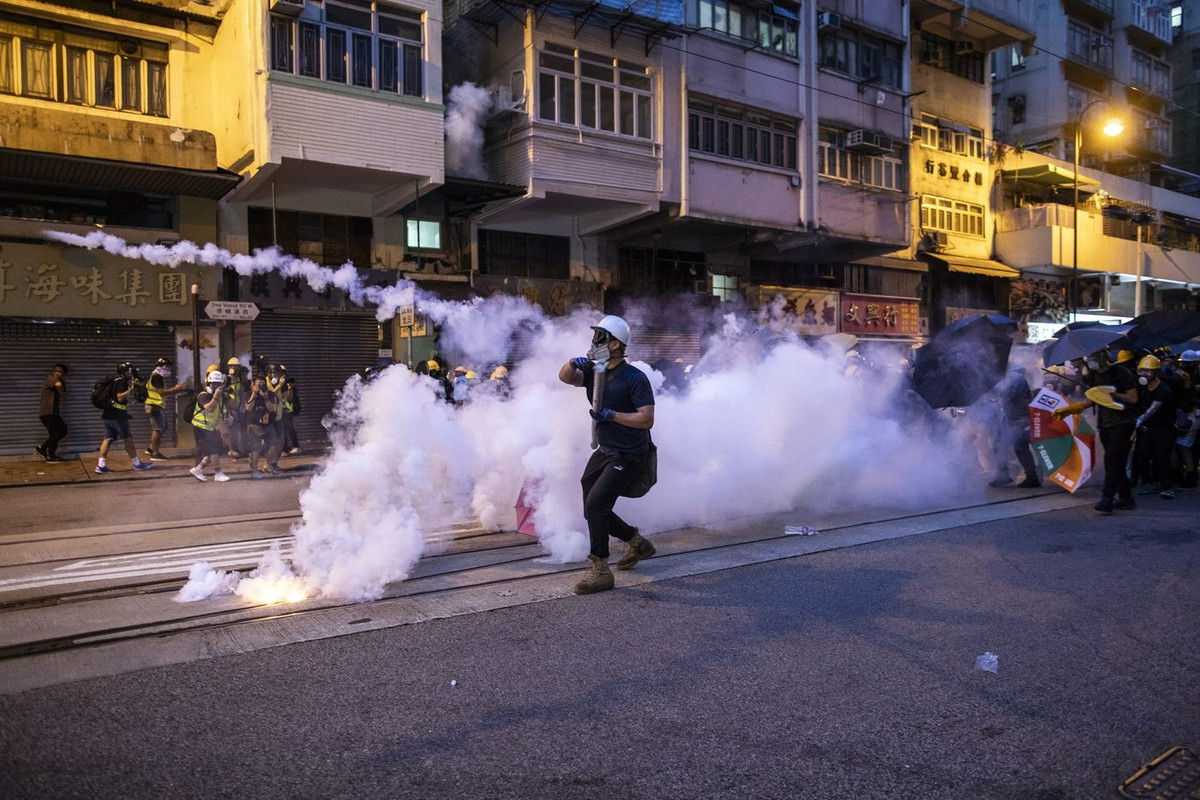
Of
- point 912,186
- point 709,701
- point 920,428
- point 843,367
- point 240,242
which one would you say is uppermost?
point 912,186

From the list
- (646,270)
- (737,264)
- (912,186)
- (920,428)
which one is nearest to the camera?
(920,428)

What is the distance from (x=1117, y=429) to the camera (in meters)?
8.86

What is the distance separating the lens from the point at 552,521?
6977mm

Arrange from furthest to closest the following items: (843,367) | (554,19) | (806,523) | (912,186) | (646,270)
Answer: (912,186) → (646,270) → (554,19) → (843,367) → (806,523)

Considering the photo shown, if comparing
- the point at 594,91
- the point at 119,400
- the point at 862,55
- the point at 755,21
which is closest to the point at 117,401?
the point at 119,400

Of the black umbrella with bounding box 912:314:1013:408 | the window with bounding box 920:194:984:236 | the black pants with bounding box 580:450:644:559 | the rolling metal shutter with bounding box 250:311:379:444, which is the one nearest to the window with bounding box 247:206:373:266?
the rolling metal shutter with bounding box 250:311:379:444

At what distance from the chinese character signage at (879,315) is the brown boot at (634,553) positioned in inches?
788

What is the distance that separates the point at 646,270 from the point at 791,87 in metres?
6.30

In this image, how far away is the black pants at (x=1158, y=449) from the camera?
9844 mm

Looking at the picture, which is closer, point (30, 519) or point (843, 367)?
point (30, 519)

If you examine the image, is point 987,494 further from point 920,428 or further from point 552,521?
point 552,521

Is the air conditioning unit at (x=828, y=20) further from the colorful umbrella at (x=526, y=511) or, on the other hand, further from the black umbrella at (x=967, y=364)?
the colorful umbrella at (x=526, y=511)

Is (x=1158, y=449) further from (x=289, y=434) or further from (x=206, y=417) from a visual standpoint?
(x=289, y=434)

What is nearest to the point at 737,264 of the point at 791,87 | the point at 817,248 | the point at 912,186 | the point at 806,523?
the point at 817,248
